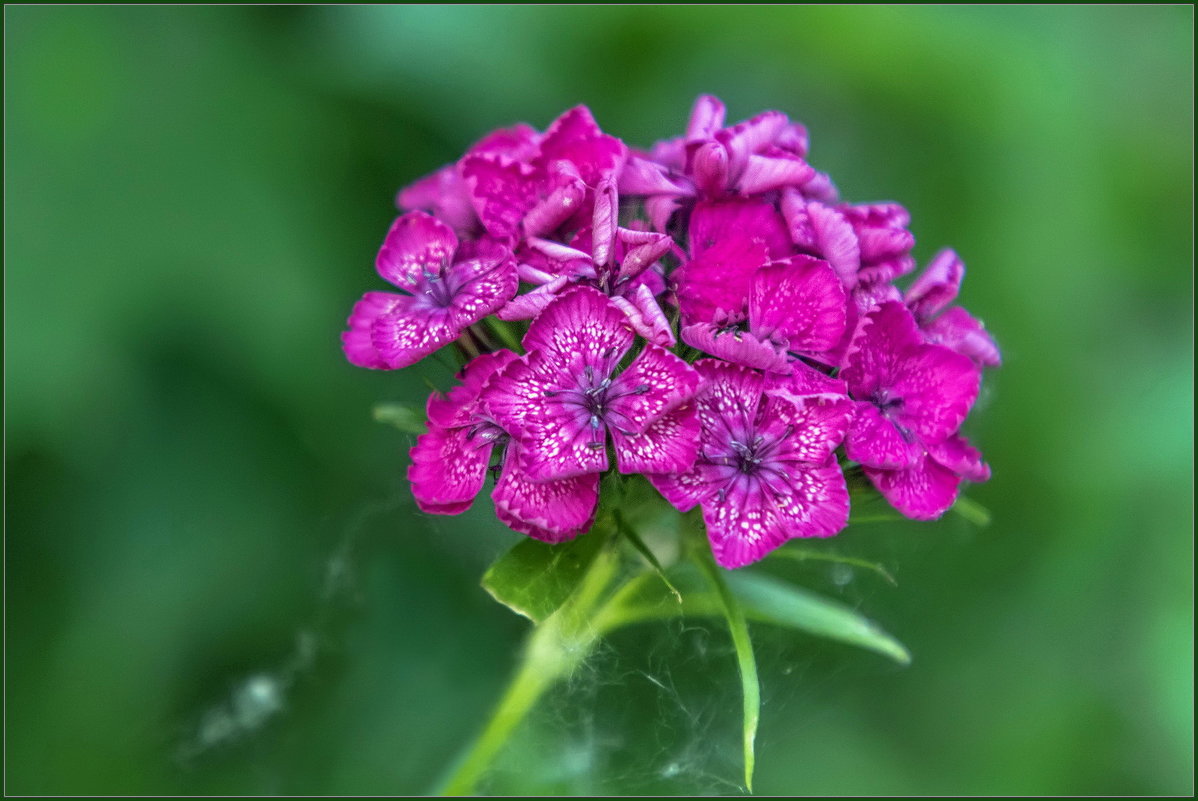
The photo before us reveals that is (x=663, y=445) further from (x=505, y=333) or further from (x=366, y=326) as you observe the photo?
(x=366, y=326)

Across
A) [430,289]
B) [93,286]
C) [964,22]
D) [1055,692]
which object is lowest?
[1055,692]

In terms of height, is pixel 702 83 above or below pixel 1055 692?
above

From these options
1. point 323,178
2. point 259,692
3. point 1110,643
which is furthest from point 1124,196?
point 259,692

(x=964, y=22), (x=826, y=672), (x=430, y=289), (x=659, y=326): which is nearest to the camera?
(x=659, y=326)

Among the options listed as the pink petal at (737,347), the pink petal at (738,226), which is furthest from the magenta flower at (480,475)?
the pink petal at (738,226)

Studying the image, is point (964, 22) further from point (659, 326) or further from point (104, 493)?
point (104, 493)

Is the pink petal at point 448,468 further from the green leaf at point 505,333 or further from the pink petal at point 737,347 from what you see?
the pink petal at point 737,347
